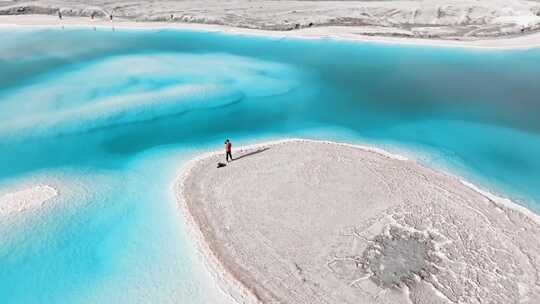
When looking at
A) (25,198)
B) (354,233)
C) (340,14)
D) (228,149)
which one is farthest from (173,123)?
(340,14)

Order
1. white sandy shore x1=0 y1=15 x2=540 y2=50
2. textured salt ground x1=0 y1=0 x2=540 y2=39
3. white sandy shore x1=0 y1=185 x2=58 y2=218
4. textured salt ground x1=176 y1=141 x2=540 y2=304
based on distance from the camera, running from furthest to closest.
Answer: textured salt ground x1=0 y1=0 x2=540 y2=39 → white sandy shore x1=0 y1=15 x2=540 y2=50 → white sandy shore x1=0 y1=185 x2=58 y2=218 → textured salt ground x1=176 y1=141 x2=540 y2=304

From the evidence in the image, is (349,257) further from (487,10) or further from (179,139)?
(487,10)

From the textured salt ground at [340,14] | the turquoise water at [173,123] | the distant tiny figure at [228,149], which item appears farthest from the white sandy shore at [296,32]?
the distant tiny figure at [228,149]

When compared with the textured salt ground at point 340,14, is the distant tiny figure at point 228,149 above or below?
below

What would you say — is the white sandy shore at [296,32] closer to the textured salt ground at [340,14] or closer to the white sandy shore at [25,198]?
the textured salt ground at [340,14]

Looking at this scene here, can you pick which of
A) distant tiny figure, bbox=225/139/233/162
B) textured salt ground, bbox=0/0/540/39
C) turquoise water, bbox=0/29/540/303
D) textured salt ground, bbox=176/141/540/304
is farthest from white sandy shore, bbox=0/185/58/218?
textured salt ground, bbox=0/0/540/39

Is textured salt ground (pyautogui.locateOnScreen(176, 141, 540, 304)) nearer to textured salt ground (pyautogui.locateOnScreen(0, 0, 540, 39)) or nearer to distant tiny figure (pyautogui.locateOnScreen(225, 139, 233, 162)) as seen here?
distant tiny figure (pyautogui.locateOnScreen(225, 139, 233, 162))
